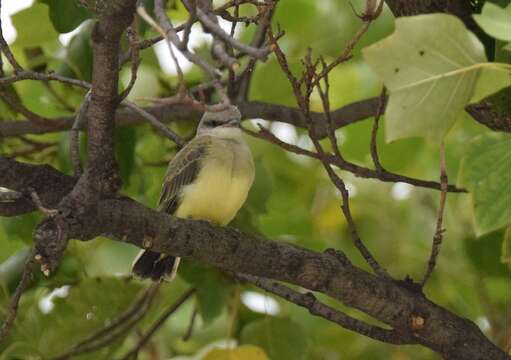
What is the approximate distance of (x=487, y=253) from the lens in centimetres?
386

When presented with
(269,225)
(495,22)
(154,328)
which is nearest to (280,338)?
(154,328)

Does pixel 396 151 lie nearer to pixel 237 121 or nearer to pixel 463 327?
pixel 237 121

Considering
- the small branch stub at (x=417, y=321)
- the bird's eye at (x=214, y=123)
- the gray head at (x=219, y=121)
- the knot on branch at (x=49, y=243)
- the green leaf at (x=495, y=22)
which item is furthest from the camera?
the bird's eye at (x=214, y=123)

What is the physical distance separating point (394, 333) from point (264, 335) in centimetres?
87

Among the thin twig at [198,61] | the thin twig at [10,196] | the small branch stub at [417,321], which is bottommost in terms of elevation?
the small branch stub at [417,321]

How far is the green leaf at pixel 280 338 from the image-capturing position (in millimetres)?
3461

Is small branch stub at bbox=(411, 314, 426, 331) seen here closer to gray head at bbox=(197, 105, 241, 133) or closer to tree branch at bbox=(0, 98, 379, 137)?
tree branch at bbox=(0, 98, 379, 137)

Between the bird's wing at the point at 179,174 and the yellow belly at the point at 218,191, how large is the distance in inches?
0.9

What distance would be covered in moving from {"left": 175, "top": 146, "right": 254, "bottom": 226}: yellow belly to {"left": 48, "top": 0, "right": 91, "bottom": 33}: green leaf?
2.28ft

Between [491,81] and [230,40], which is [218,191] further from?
[230,40]

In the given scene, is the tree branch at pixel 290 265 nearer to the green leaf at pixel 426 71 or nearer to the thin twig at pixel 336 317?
the thin twig at pixel 336 317

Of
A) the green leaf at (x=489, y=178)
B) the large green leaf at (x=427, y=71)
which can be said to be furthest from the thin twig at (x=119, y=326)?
the large green leaf at (x=427, y=71)

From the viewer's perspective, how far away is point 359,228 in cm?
469

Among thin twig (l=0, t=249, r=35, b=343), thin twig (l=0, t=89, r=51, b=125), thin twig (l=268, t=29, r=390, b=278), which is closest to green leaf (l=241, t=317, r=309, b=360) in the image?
thin twig (l=268, t=29, r=390, b=278)
